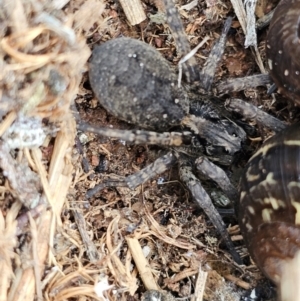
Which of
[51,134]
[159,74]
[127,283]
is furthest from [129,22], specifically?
[127,283]

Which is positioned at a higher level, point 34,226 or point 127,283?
point 34,226

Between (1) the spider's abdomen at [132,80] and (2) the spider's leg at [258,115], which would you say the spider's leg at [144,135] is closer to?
(1) the spider's abdomen at [132,80]

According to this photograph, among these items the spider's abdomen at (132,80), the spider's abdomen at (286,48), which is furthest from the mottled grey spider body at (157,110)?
the spider's abdomen at (286,48)

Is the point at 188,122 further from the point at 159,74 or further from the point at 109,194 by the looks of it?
the point at 109,194

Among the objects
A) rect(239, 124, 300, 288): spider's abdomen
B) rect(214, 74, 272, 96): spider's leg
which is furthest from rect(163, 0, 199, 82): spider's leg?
rect(239, 124, 300, 288): spider's abdomen

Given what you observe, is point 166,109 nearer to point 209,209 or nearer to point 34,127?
point 209,209

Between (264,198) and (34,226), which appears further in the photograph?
(264,198)
